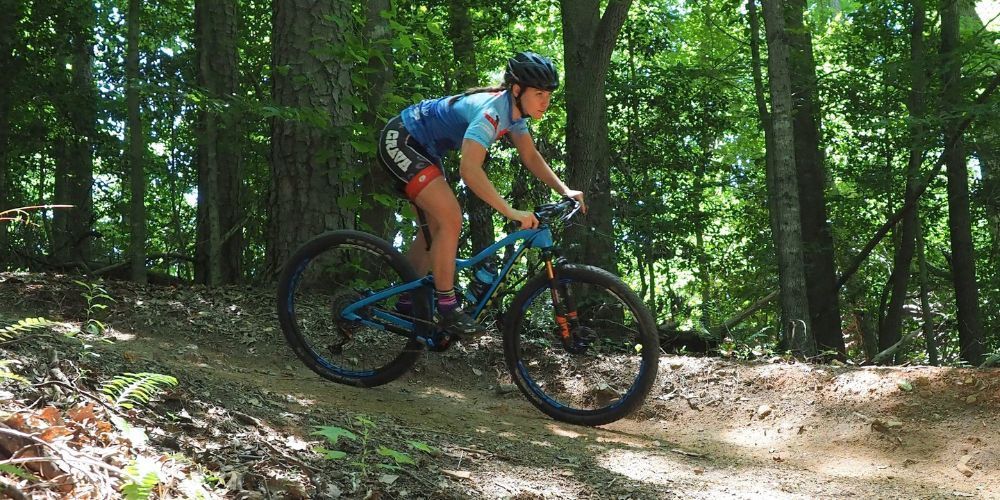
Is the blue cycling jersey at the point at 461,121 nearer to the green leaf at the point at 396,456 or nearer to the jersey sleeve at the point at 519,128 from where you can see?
the jersey sleeve at the point at 519,128

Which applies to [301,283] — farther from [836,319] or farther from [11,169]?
[11,169]

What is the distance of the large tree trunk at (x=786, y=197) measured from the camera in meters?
7.65

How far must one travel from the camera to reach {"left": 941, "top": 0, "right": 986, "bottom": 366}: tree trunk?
11078 millimetres

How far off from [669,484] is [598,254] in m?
5.09

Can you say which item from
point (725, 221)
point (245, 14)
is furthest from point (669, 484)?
point (725, 221)

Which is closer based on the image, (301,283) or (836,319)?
(301,283)

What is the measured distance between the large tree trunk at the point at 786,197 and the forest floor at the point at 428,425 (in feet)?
7.10

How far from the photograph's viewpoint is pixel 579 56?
857cm

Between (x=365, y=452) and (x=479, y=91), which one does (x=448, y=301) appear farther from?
(x=365, y=452)

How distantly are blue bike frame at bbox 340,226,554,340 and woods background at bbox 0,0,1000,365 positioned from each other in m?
1.61

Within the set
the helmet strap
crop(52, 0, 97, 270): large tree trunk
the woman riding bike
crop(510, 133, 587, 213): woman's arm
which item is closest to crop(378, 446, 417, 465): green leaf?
the woman riding bike

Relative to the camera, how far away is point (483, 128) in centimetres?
435

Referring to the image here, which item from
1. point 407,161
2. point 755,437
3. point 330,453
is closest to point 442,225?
point 407,161

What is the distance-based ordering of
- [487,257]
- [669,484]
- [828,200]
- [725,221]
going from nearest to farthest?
[669,484] < [487,257] < [828,200] < [725,221]
